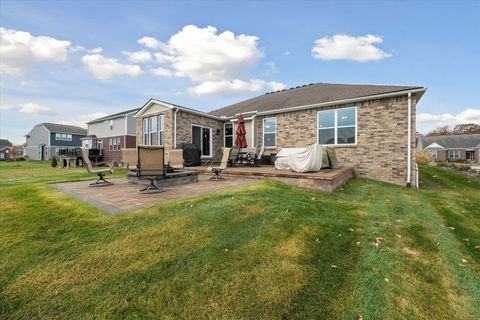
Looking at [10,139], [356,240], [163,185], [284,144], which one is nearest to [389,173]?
[284,144]

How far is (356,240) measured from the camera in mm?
3391

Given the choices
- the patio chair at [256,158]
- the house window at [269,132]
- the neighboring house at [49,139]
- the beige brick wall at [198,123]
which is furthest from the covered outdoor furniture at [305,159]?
the neighboring house at [49,139]

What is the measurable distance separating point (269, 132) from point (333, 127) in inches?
145

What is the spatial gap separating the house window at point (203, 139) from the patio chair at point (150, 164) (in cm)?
784

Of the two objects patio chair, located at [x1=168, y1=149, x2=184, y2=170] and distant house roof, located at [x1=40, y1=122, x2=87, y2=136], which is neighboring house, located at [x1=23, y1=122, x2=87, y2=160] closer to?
distant house roof, located at [x1=40, y1=122, x2=87, y2=136]

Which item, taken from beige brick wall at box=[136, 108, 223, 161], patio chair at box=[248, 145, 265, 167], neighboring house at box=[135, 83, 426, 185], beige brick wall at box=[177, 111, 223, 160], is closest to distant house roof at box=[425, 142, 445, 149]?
neighboring house at box=[135, 83, 426, 185]

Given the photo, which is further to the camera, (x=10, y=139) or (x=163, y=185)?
(x=10, y=139)

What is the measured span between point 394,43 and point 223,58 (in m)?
12.5

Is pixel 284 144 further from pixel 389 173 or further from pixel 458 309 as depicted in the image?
pixel 458 309

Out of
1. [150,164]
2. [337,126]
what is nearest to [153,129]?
[150,164]

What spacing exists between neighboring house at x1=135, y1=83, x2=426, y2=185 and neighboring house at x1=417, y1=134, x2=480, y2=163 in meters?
49.1

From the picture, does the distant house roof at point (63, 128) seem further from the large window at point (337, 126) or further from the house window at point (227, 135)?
the large window at point (337, 126)

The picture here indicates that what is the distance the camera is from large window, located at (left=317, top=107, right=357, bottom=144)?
10.1 m

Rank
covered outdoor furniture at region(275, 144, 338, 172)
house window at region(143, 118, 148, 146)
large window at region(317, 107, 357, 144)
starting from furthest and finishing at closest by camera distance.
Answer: house window at region(143, 118, 148, 146) → large window at region(317, 107, 357, 144) → covered outdoor furniture at region(275, 144, 338, 172)
